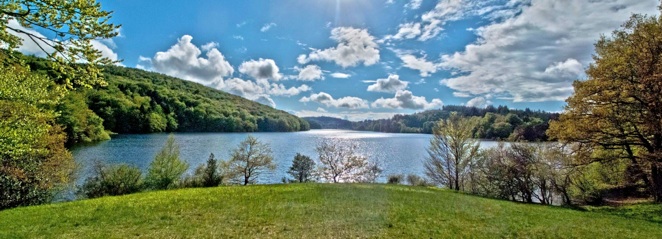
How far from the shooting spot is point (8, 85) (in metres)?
15.8

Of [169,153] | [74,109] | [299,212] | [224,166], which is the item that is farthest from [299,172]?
[74,109]

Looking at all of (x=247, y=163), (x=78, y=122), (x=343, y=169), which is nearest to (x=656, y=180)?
(x=343, y=169)

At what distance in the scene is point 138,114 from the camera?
107875 millimetres

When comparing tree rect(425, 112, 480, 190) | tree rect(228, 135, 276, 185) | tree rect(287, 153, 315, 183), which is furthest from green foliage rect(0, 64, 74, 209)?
tree rect(425, 112, 480, 190)

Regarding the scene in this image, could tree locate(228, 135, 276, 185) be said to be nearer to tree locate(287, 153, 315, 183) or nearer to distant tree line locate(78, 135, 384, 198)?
distant tree line locate(78, 135, 384, 198)

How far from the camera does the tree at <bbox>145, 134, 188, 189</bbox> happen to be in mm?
28442

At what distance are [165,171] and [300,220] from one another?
22.4 m

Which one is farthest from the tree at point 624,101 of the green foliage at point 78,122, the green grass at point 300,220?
the green foliage at point 78,122

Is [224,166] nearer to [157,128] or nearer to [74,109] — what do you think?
[74,109]

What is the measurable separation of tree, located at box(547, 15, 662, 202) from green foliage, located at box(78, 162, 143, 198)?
33.3 m

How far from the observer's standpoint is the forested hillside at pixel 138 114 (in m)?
61.9

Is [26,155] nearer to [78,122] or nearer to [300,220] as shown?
[300,220]

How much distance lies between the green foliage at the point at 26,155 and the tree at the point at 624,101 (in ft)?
97.6

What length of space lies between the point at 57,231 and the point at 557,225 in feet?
65.0
